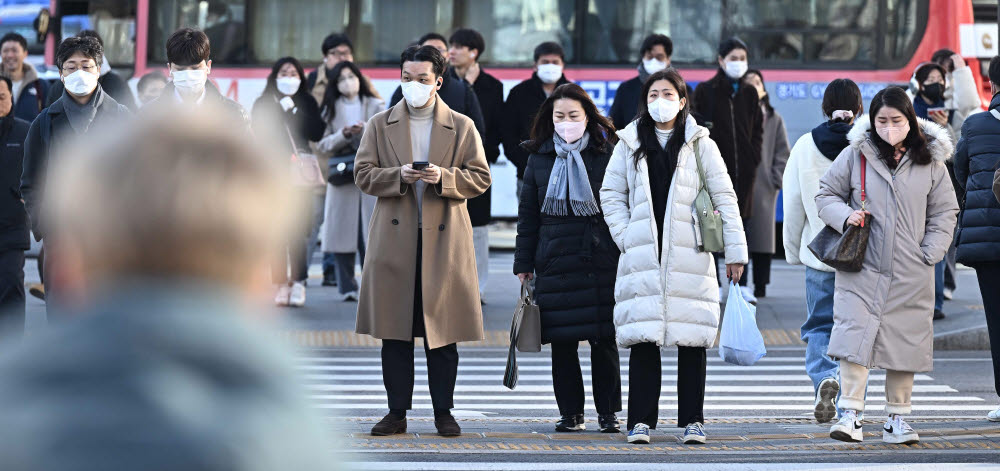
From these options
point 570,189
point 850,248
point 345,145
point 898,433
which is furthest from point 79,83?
point 345,145

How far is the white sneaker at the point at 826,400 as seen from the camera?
7648 mm

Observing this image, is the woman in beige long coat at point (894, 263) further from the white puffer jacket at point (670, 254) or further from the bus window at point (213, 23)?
the bus window at point (213, 23)

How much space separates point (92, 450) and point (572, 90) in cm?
618

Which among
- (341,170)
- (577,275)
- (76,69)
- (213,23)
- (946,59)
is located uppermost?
(213,23)

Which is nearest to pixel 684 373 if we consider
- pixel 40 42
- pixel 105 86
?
pixel 105 86

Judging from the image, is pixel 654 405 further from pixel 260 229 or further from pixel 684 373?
pixel 260 229

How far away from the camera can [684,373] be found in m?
7.10

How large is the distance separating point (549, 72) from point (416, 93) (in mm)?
4266

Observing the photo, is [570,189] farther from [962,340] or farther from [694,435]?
[962,340]

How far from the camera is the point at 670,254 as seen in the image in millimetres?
6961

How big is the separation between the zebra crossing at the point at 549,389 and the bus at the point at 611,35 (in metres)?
7.04

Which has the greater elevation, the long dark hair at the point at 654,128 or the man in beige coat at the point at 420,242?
the long dark hair at the point at 654,128

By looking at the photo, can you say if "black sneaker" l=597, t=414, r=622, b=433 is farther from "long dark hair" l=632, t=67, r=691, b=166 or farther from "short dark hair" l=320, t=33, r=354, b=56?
"short dark hair" l=320, t=33, r=354, b=56

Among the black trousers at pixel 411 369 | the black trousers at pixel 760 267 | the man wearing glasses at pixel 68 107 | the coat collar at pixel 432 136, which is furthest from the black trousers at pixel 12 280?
the black trousers at pixel 760 267
